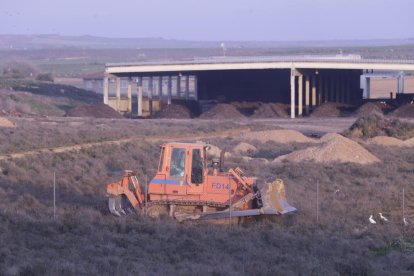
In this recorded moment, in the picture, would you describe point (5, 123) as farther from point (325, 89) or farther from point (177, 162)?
point (325, 89)

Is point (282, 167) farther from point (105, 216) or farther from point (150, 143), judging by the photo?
point (105, 216)

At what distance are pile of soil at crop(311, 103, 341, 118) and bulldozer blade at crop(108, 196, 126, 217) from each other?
5304 centimetres

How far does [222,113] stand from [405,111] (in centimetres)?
1437

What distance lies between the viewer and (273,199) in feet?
68.9

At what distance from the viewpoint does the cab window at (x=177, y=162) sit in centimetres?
2105

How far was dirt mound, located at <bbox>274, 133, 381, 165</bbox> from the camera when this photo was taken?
38312 mm

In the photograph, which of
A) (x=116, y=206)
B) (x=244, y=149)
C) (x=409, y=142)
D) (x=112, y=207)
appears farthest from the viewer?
(x=409, y=142)

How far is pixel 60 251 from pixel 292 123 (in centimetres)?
5088

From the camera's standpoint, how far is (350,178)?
1277 inches

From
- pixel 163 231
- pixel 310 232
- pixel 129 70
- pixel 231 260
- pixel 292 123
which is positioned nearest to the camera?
pixel 231 260

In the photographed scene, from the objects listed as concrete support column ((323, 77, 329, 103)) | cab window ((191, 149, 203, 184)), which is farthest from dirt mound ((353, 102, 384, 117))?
cab window ((191, 149, 203, 184))

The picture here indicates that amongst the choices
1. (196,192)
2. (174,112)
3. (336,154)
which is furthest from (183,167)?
(174,112)

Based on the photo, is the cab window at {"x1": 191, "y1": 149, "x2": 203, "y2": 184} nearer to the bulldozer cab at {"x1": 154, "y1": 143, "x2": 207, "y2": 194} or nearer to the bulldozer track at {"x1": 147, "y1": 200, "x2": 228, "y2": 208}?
the bulldozer cab at {"x1": 154, "y1": 143, "x2": 207, "y2": 194}

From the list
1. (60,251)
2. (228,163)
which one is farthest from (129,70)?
(60,251)
